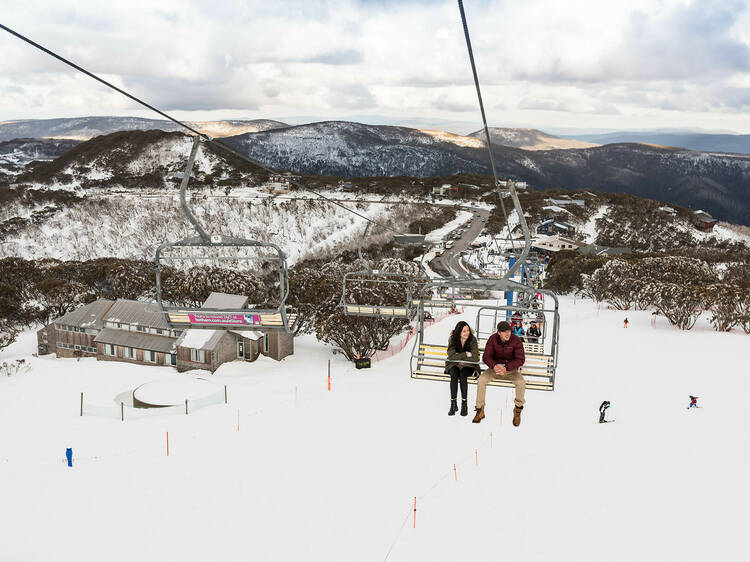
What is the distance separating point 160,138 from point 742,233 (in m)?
166

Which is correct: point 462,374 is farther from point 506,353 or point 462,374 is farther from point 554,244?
point 554,244

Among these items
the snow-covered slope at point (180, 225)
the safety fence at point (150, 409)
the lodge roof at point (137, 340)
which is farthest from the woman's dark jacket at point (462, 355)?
the snow-covered slope at point (180, 225)

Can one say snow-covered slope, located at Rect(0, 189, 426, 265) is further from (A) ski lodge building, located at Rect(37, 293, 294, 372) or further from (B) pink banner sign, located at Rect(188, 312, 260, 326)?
(B) pink banner sign, located at Rect(188, 312, 260, 326)

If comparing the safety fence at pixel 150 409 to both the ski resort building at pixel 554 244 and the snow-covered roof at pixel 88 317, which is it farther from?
the ski resort building at pixel 554 244

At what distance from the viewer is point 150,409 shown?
25.8 m

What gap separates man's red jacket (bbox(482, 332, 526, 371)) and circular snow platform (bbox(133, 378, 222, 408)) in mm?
22194

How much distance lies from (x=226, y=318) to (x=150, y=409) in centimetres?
1866

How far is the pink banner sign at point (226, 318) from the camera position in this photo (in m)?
10.1

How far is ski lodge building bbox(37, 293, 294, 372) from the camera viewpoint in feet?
115

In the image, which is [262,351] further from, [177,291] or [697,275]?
[697,275]

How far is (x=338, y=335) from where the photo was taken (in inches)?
1380

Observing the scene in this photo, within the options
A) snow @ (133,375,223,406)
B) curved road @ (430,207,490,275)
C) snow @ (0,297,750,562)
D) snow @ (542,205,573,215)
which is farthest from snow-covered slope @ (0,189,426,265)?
snow @ (0,297,750,562)

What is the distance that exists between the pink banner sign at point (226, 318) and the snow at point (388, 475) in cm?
763

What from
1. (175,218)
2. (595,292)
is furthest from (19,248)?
(595,292)
